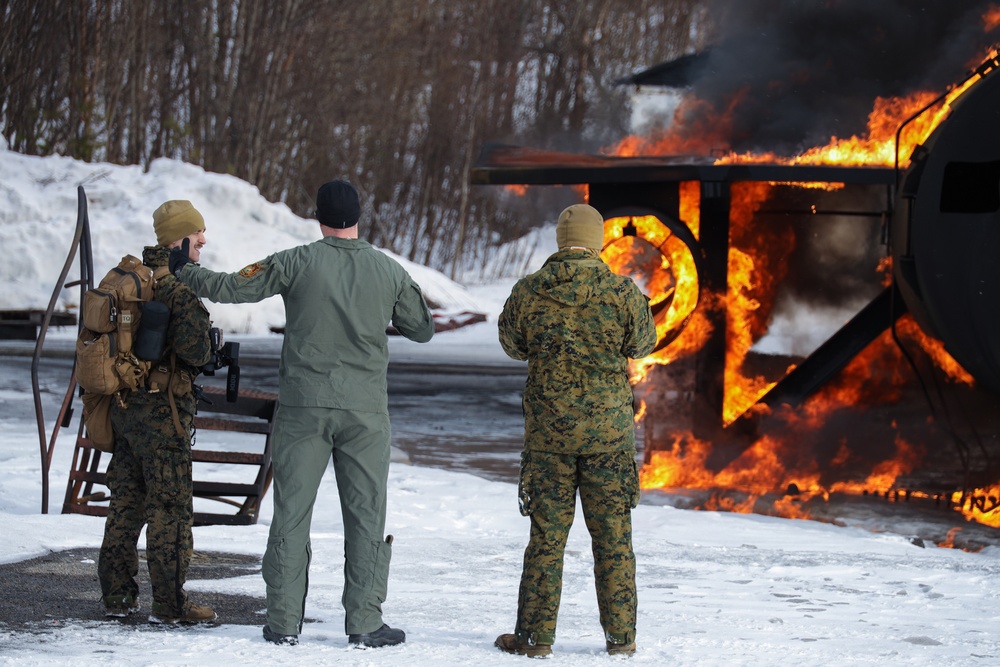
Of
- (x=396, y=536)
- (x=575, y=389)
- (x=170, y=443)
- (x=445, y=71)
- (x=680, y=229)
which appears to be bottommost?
(x=396, y=536)

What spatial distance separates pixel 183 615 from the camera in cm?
483

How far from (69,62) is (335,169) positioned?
29.3 feet

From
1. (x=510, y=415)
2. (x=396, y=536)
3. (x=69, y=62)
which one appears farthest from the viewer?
(x=69, y=62)

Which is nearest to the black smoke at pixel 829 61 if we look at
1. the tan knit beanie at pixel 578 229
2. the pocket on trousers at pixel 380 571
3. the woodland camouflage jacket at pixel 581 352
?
the tan knit beanie at pixel 578 229

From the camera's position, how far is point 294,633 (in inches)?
179

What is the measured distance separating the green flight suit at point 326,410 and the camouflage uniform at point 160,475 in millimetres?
280

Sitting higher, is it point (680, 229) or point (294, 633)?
point (680, 229)

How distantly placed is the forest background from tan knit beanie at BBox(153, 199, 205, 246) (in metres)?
16.4

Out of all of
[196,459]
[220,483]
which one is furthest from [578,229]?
[220,483]

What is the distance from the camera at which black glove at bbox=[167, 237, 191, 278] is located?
4836 mm

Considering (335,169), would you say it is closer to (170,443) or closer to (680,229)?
(680,229)

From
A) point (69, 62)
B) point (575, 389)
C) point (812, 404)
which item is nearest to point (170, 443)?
point (575, 389)

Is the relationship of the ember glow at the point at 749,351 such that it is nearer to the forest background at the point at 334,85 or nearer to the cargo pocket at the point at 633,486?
the cargo pocket at the point at 633,486

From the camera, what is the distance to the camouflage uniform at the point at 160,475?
15.8 ft
